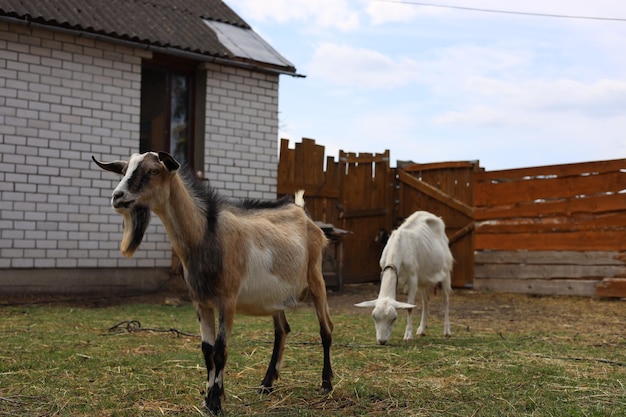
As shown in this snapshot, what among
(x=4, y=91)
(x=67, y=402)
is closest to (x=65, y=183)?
(x=4, y=91)

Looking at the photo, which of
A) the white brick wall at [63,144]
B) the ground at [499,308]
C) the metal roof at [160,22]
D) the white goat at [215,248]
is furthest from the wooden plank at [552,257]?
the white goat at [215,248]

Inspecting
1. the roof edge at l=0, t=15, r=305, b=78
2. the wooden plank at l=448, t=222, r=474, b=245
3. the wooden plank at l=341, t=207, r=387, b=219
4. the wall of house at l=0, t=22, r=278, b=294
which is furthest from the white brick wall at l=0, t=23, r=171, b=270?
the wooden plank at l=448, t=222, r=474, b=245

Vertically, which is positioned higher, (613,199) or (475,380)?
(613,199)

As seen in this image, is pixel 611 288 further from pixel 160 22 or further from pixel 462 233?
pixel 160 22

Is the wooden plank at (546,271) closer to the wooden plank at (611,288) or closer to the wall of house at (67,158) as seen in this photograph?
the wooden plank at (611,288)

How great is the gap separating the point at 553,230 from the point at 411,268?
5.64 metres

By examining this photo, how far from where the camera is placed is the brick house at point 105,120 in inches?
433

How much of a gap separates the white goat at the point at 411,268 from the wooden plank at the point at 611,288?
4258mm

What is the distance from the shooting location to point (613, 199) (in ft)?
39.6

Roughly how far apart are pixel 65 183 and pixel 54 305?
217cm

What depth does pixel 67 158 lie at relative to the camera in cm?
1152

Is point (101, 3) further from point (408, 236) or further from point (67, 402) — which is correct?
point (67, 402)

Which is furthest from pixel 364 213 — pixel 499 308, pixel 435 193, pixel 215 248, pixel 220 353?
pixel 220 353

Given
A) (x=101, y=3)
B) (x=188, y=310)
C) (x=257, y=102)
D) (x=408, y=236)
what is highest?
(x=101, y=3)
